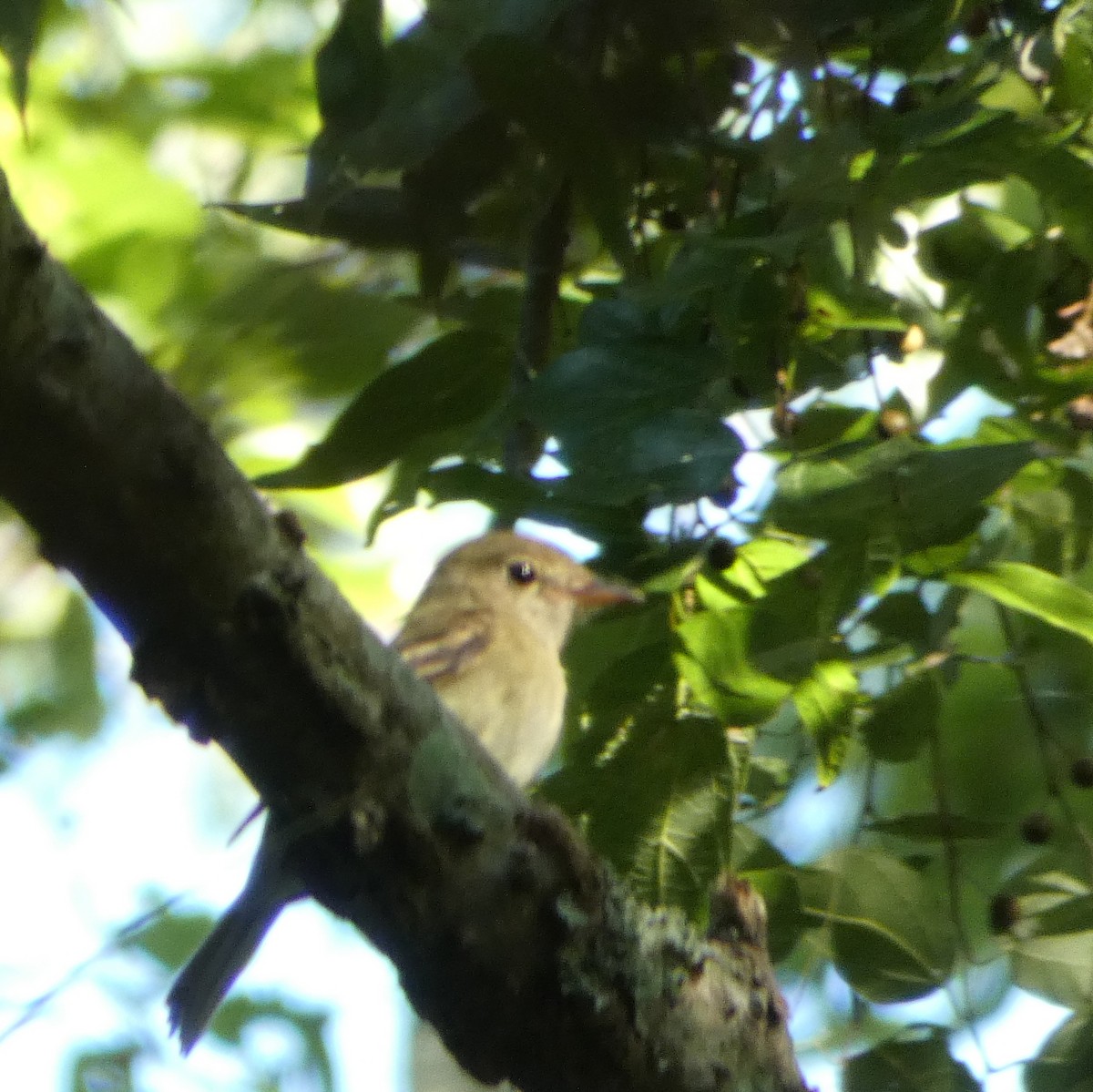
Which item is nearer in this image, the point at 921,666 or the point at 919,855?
the point at 921,666

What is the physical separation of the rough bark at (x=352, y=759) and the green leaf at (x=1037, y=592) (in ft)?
1.99

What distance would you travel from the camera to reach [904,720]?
259cm

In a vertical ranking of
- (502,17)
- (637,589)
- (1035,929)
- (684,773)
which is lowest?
(1035,929)

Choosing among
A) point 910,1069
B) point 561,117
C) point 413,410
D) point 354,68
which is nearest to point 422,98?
point 354,68

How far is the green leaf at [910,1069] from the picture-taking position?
97.0 inches

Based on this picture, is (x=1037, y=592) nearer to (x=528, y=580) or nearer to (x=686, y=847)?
(x=686, y=847)

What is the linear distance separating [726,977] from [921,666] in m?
0.59

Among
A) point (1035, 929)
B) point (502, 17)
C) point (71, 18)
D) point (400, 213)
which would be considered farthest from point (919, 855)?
point (71, 18)

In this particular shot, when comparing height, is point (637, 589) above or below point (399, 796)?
above

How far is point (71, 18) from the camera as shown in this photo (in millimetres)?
4219

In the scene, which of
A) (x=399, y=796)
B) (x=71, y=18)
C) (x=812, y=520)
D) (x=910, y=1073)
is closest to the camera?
(x=399, y=796)

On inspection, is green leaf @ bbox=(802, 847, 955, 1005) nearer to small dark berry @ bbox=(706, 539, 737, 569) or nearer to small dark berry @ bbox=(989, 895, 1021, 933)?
small dark berry @ bbox=(989, 895, 1021, 933)

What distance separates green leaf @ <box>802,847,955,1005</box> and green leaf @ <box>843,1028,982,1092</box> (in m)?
0.08

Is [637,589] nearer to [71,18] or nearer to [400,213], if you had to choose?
[400,213]
